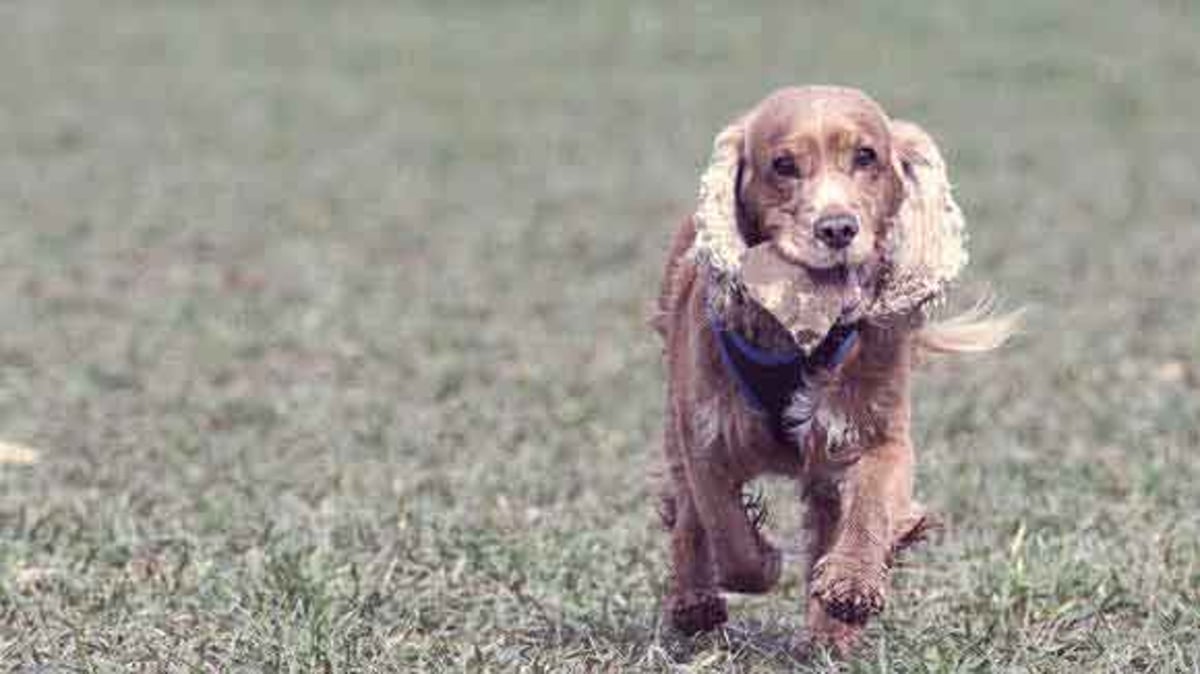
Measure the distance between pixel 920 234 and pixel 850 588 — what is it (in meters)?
0.72

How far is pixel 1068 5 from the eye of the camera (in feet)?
88.0

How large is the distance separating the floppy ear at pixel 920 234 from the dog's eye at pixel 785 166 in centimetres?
23

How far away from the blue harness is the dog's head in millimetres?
117

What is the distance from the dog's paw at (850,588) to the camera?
4.94m

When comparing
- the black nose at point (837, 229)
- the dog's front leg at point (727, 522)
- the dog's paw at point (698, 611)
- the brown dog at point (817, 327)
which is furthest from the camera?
the dog's paw at point (698, 611)

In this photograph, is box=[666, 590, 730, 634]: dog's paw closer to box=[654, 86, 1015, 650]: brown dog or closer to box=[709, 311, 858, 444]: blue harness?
box=[654, 86, 1015, 650]: brown dog

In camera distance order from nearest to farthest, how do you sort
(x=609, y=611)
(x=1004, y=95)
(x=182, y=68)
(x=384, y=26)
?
1. (x=609, y=611)
2. (x=1004, y=95)
3. (x=182, y=68)
4. (x=384, y=26)

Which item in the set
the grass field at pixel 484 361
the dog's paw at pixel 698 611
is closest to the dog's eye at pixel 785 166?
the grass field at pixel 484 361

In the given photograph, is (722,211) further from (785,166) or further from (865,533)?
(865,533)

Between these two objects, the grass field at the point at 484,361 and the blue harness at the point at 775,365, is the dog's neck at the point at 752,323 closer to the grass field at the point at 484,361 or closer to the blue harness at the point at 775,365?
the blue harness at the point at 775,365

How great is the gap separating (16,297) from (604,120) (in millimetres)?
8527

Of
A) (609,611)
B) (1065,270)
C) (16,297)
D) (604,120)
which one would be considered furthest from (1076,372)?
(604,120)

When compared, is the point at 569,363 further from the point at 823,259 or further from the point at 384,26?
the point at 384,26

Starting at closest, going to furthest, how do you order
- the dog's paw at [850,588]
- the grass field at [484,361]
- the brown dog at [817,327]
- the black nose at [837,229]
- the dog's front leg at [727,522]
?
the black nose at [837,229] < the brown dog at [817,327] < the dog's paw at [850,588] < the dog's front leg at [727,522] < the grass field at [484,361]
